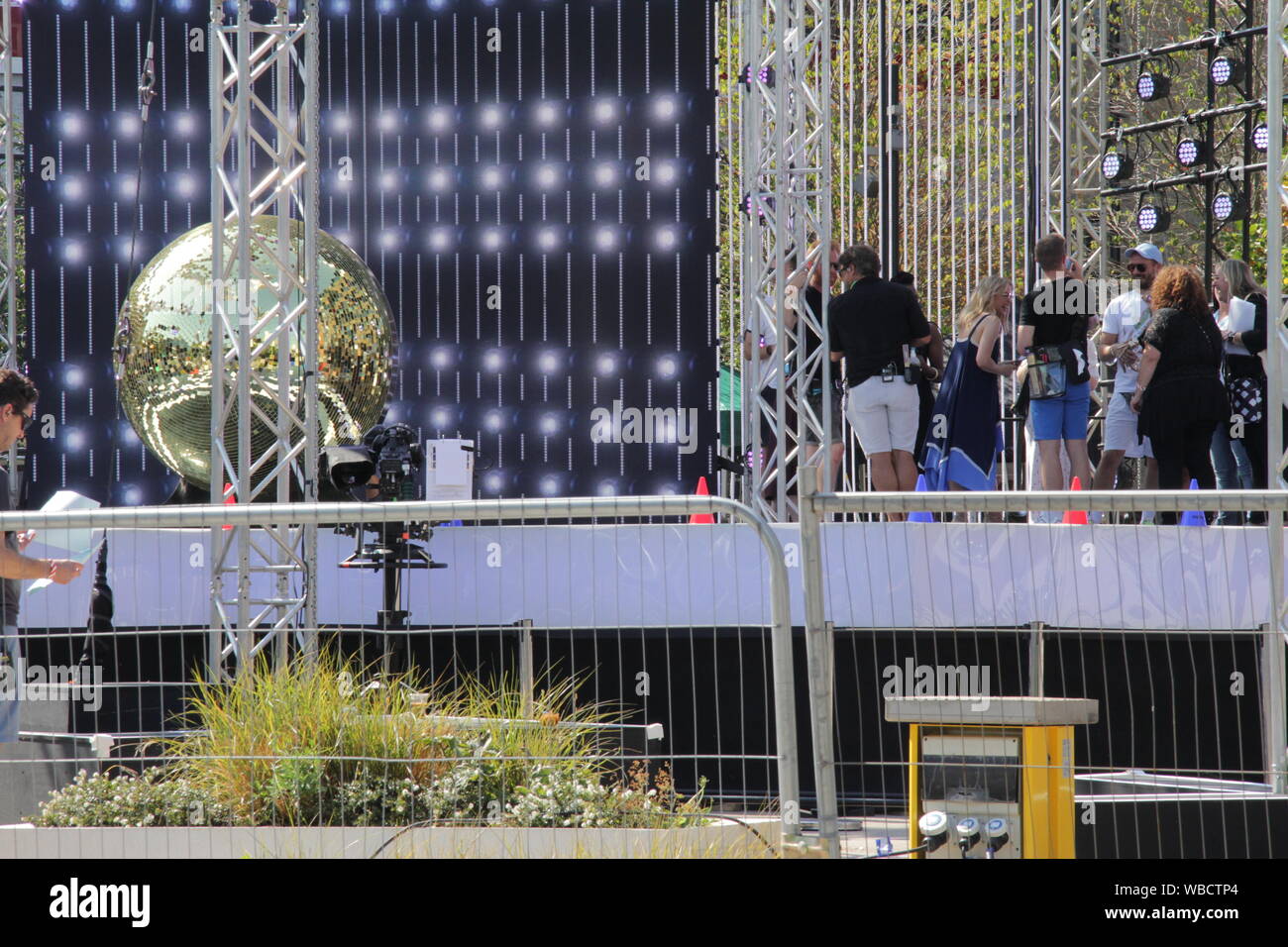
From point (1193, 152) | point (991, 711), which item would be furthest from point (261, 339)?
point (1193, 152)

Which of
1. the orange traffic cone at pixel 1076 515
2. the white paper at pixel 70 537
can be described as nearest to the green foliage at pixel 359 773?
the white paper at pixel 70 537

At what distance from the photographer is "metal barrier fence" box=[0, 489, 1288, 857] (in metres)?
4.89

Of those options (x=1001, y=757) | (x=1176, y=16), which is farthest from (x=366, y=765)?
(x=1176, y=16)

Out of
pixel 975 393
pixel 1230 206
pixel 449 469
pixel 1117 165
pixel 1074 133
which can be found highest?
pixel 1074 133

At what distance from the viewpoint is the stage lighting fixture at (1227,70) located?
11711 mm

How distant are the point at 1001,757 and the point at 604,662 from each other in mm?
2626

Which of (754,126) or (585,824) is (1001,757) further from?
(754,126)

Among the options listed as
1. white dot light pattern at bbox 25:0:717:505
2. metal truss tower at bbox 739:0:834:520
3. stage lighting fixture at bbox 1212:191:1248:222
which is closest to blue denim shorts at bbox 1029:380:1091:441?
metal truss tower at bbox 739:0:834:520

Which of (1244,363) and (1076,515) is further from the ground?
(1244,363)

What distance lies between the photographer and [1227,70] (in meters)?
11.7

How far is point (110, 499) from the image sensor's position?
11.7 meters

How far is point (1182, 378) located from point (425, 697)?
4.62 m

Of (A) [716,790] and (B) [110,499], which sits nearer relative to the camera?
(A) [716,790]

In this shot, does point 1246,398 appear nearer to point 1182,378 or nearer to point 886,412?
point 1182,378
